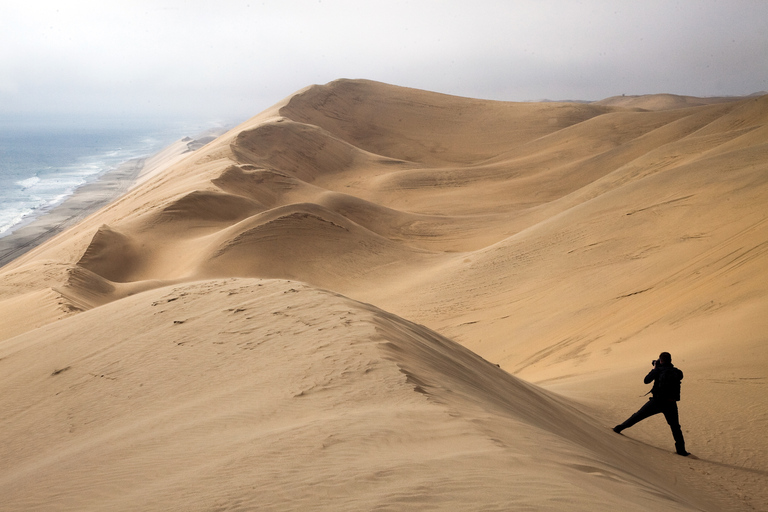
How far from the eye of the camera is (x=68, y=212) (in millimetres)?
38688

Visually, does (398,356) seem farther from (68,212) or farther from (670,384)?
(68,212)

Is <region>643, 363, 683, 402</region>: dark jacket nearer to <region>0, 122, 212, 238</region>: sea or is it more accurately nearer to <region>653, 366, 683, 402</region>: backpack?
<region>653, 366, 683, 402</region>: backpack

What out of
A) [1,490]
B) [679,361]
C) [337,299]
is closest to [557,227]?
[679,361]

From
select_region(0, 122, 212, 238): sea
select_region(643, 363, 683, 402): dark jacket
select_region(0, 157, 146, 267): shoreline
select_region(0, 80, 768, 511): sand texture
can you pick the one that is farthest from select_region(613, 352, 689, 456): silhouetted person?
select_region(0, 122, 212, 238): sea

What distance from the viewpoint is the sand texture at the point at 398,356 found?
3.57m

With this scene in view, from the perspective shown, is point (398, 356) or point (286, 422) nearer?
point (286, 422)

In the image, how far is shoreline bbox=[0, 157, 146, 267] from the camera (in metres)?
30.2

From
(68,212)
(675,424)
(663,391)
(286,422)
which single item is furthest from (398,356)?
(68,212)

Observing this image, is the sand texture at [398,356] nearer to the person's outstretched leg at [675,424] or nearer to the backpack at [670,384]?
the person's outstretched leg at [675,424]

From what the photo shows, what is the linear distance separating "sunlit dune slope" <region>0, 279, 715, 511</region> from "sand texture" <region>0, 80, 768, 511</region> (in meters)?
0.02

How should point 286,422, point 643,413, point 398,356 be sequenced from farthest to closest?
point 643,413
point 398,356
point 286,422

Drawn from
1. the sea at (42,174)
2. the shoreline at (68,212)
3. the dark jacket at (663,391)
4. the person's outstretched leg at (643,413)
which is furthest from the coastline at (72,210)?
the dark jacket at (663,391)

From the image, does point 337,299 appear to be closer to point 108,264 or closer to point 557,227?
point 557,227

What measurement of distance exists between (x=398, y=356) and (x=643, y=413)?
283cm
